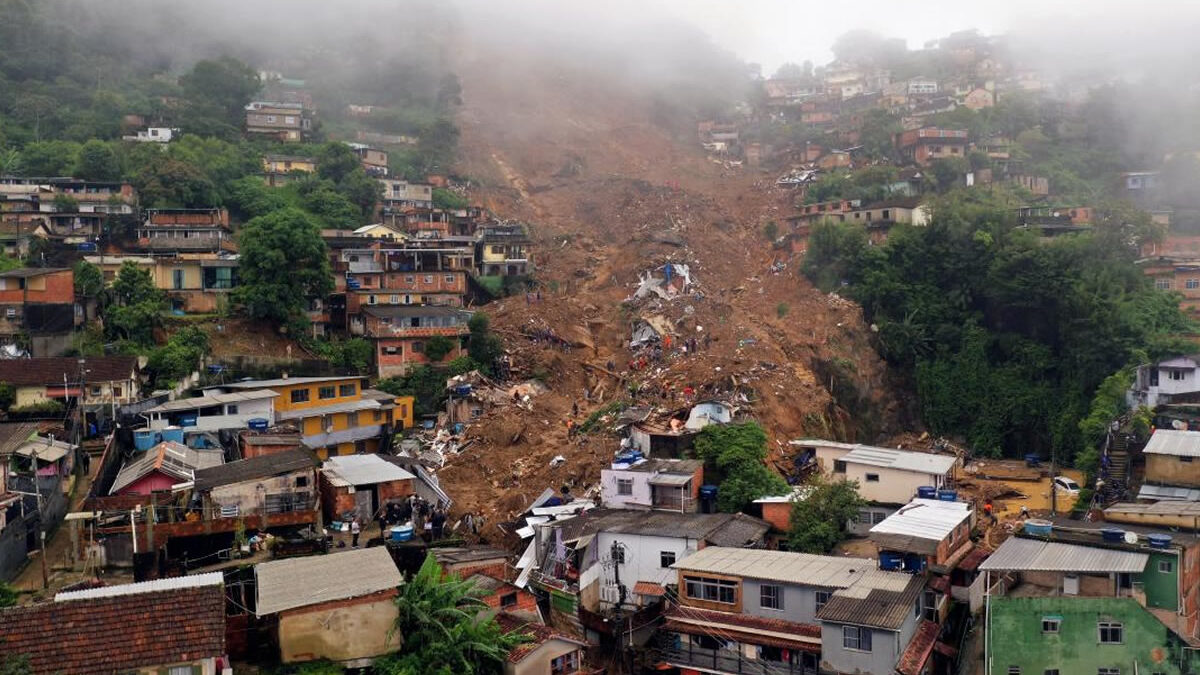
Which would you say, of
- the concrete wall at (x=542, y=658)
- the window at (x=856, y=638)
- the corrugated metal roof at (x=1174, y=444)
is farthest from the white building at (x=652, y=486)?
the corrugated metal roof at (x=1174, y=444)

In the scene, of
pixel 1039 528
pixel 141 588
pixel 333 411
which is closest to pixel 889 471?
pixel 1039 528

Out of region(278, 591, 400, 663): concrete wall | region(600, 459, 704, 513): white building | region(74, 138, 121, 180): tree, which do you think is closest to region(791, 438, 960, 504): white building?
region(600, 459, 704, 513): white building

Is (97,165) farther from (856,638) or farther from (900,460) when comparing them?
(856,638)

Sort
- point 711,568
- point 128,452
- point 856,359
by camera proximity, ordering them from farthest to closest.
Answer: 1. point 856,359
2. point 128,452
3. point 711,568

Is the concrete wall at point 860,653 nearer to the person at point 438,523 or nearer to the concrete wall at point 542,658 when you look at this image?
the concrete wall at point 542,658

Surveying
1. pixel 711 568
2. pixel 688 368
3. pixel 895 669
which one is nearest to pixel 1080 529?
pixel 895 669

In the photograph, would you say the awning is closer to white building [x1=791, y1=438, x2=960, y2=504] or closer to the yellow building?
white building [x1=791, y1=438, x2=960, y2=504]

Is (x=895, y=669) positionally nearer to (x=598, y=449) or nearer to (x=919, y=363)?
(x=598, y=449)
